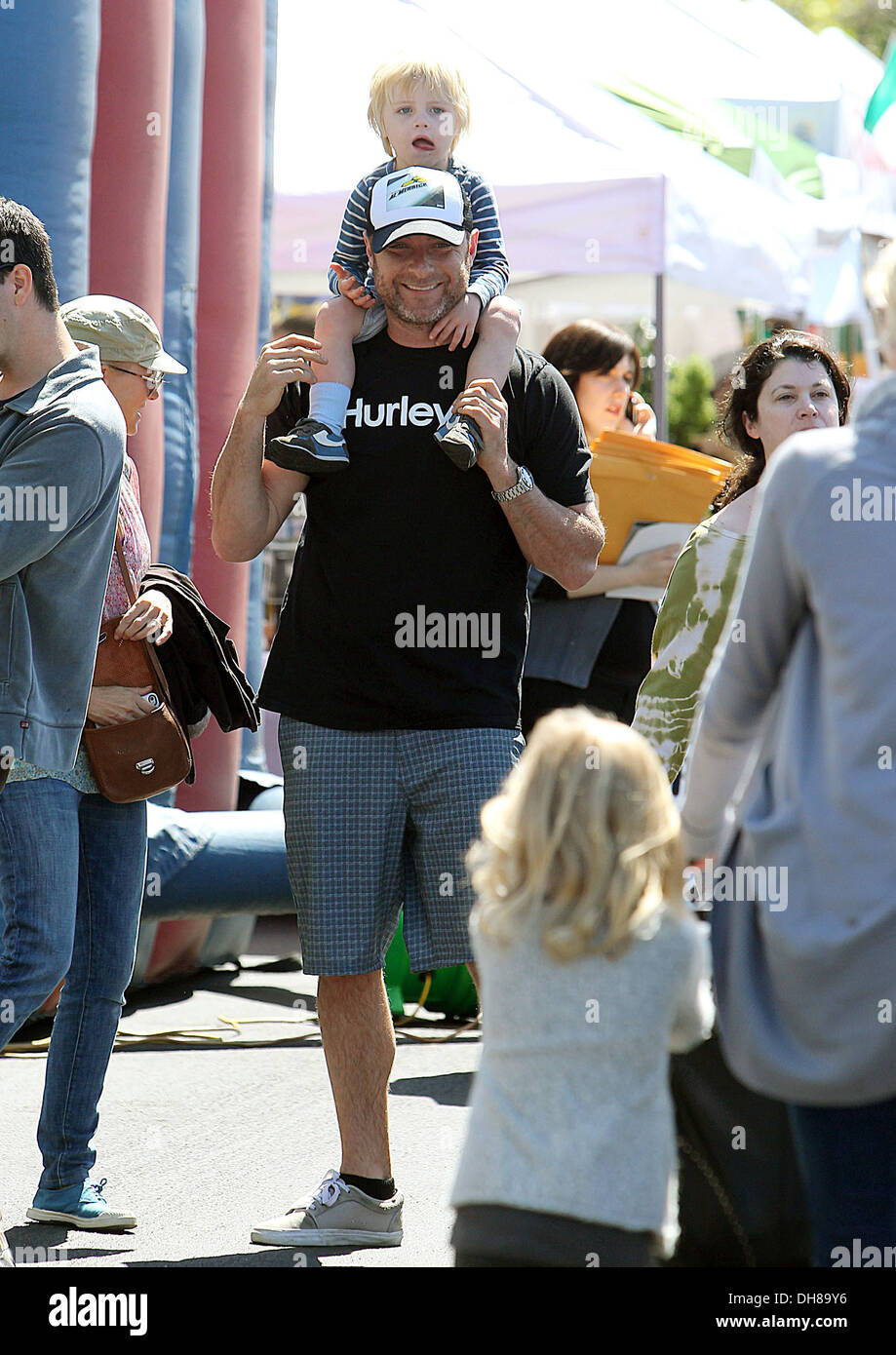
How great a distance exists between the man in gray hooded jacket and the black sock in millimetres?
1027

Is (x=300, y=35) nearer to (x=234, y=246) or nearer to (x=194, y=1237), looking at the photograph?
(x=234, y=246)

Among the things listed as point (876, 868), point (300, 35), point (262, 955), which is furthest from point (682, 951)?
point (300, 35)

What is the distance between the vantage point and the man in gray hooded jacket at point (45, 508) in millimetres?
3309

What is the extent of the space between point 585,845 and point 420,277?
1.78 meters

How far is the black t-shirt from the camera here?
361 cm

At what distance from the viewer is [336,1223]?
3570mm

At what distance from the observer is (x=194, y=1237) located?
3.65 meters

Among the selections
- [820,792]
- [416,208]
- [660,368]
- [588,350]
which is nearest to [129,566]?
[416,208]

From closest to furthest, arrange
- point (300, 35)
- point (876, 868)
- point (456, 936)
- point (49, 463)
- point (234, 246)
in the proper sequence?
point (876, 868), point (49, 463), point (456, 936), point (234, 246), point (300, 35)

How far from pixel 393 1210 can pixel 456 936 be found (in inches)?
22.8

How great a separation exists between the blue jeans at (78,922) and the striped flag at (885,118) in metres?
8.05

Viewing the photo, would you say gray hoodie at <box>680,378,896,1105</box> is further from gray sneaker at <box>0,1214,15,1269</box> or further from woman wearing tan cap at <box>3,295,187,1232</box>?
woman wearing tan cap at <box>3,295,187,1232</box>

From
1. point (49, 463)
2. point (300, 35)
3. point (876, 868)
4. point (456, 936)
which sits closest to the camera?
point (876, 868)

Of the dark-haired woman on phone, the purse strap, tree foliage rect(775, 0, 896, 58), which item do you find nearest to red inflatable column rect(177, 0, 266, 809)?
the dark-haired woman on phone
